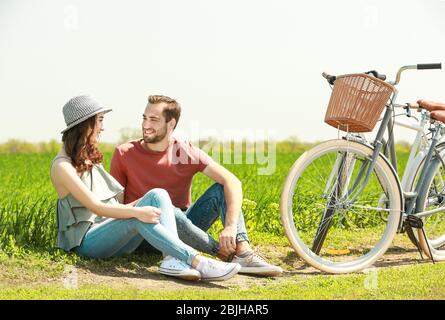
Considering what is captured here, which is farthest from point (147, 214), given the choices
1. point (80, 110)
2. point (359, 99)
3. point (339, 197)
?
point (359, 99)

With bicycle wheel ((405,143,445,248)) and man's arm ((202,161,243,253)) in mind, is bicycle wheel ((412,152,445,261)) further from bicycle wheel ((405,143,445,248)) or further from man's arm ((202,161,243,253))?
man's arm ((202,161,243,253))

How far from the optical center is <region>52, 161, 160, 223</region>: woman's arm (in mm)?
4562

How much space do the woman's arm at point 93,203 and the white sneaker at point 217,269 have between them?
39 cm

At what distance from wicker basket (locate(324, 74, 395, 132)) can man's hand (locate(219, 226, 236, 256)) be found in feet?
3.07

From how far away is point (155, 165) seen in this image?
498cm

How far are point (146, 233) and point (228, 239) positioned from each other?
52cm

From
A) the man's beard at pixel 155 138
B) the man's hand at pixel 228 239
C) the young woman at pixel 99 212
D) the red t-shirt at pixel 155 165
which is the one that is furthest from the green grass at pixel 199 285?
the man's beard at pixel 155 138

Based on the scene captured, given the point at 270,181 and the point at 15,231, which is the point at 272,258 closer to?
the point at 15,231

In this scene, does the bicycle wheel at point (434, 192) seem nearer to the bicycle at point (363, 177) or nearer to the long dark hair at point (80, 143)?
the bicycle at point (363, 177)

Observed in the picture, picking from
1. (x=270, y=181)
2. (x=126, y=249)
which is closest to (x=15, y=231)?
(x=126, y=249)

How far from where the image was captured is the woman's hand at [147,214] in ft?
14.9

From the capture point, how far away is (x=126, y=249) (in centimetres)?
502
